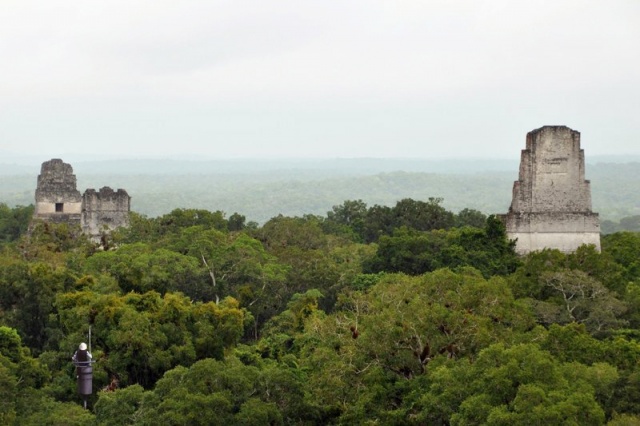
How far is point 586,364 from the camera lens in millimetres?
22375

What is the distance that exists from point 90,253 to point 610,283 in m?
19.0

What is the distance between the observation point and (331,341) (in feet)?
80.4

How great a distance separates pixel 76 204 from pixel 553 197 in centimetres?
2191

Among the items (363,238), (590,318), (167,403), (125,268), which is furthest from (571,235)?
(363,238)

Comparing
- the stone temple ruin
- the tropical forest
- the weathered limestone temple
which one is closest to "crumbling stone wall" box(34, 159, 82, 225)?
the stone temple ruin

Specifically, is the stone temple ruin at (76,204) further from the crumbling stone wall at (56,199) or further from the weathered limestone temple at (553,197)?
the weathered limestone temple at (553,197)

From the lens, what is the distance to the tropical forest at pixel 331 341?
67.4 feet

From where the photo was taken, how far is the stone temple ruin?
45875 millimetres

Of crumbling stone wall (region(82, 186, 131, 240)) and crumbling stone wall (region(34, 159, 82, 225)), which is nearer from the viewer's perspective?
crumbling stone wall (region(82, 186, 131, 240))

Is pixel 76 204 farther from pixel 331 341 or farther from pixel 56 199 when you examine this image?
pixel 331 341

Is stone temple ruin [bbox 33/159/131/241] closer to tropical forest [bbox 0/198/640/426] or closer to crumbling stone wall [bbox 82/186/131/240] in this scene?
crumbling stone wall [bbox 82/186/131/240]

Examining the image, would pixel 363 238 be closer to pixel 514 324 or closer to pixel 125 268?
pixel 125 268

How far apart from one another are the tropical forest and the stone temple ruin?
35.6 ft

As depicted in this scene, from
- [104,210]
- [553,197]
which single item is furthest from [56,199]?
[553,197]
